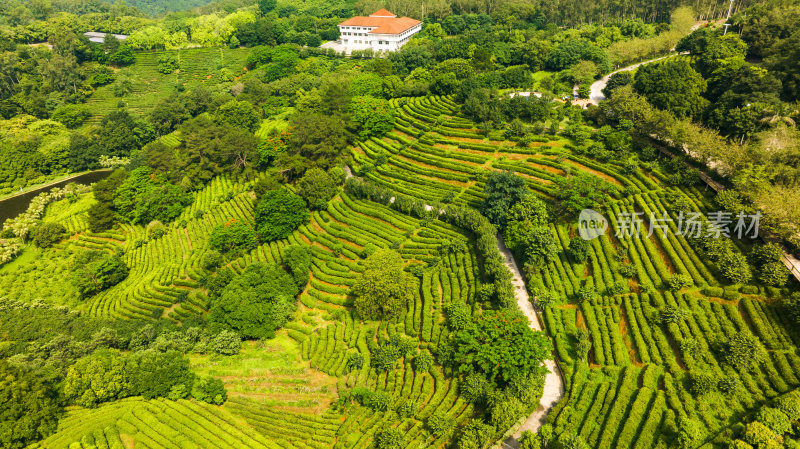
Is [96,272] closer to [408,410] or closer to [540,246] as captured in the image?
[408,410]

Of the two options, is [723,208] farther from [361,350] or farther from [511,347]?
[361,350]

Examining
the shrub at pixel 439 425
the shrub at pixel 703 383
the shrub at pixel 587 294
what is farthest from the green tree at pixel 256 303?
the shrub at pixel 703 383

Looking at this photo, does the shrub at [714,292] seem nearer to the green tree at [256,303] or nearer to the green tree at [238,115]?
the green tree at [256,303]

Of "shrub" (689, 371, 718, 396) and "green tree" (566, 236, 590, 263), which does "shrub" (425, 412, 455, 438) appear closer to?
"shrub" (689, 371, 718, 396)

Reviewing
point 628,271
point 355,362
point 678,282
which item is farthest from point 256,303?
point 678,282

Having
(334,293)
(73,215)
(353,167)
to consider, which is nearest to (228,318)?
(334,293)

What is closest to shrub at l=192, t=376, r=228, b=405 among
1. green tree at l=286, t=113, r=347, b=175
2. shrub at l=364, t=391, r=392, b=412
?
shrub at l=364, t=391, r=392, b=412
